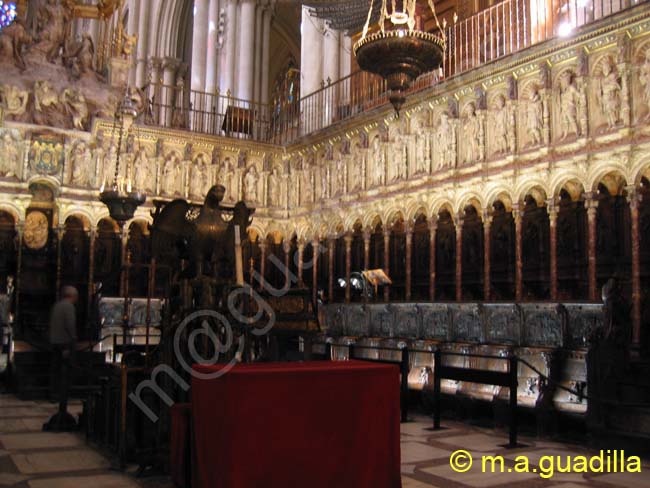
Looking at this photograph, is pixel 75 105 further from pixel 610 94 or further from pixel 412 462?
pixel 412 462

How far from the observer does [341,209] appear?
1536cm

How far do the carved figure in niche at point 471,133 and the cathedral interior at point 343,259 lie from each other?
5 centimetres

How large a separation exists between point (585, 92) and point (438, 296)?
5876mm

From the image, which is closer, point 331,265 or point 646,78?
point 646,78

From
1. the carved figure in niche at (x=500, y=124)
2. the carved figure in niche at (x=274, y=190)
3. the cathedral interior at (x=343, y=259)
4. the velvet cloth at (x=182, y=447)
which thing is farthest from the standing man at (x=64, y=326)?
the carved figure in niche at (x=274, y=190)

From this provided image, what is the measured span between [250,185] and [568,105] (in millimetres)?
9418

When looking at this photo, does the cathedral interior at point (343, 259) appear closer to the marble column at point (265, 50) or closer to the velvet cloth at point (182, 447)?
the velvet cloth at point (182, 447)

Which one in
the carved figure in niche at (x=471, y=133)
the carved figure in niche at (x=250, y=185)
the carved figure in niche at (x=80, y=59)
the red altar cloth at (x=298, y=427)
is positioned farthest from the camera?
the carved figure in niche at (x=250, y=185)

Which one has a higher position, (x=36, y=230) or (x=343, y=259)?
(x=36, y=230)

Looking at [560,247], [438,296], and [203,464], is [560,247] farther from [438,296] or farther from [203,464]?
[203,464]

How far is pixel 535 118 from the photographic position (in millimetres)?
10578

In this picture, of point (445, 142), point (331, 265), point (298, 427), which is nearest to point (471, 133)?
point (445, 142)

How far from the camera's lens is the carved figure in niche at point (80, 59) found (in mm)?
15609

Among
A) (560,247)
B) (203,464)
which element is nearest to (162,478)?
(203,464)
